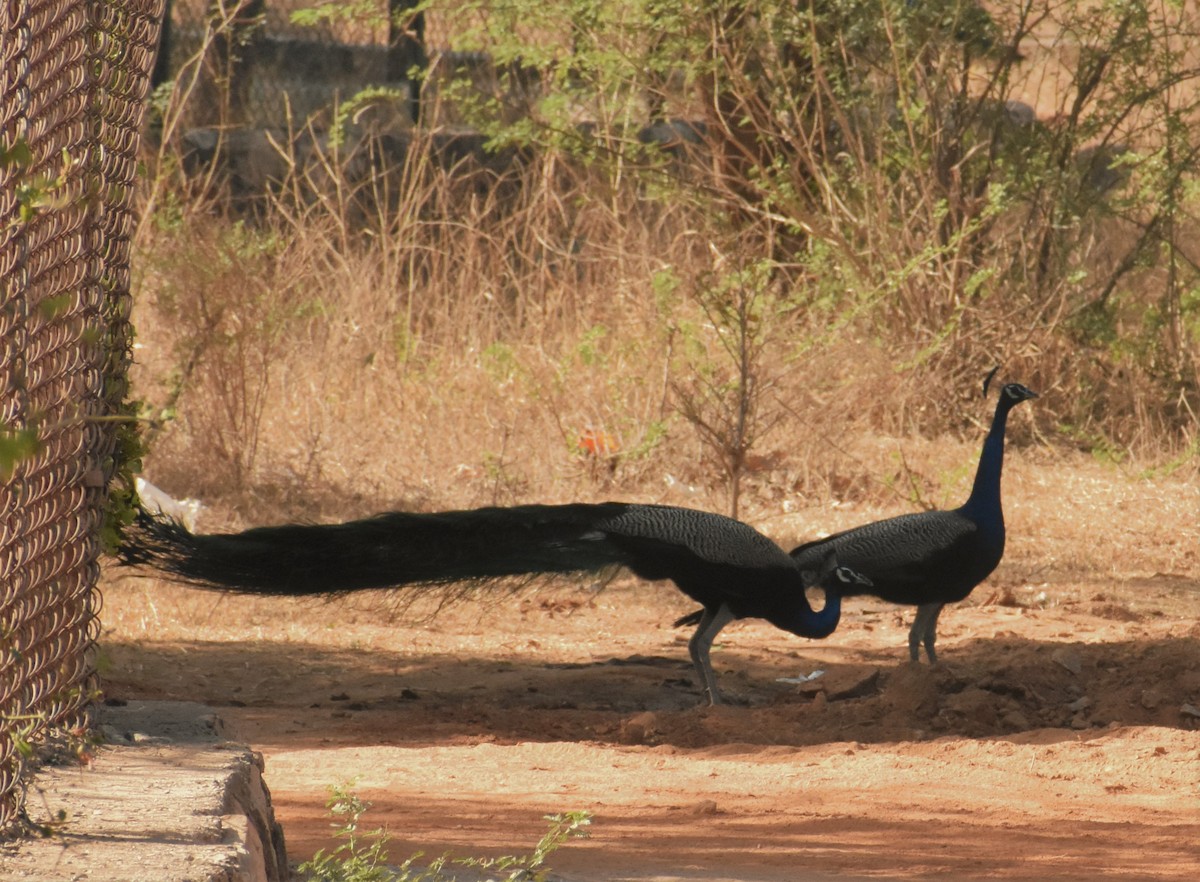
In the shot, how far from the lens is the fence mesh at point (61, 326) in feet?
8.73

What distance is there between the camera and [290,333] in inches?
433

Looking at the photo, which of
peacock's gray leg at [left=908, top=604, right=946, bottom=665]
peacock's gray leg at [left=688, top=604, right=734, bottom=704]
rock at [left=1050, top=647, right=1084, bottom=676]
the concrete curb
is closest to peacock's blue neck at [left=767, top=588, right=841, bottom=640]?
peacock's gray leg at [left=688, top=604, right=734, bottom=704]

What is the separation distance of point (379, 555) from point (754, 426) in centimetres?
356

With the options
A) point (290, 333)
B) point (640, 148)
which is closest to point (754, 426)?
point (640, 148)

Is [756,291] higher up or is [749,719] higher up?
[756,291]

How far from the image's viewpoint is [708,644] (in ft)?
20.9

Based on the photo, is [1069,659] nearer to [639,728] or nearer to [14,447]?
[639,728]

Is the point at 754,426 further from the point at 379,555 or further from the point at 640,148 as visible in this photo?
the point at 379,555

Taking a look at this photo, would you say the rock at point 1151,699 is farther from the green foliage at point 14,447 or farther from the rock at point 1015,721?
the green foliage at point 14,447

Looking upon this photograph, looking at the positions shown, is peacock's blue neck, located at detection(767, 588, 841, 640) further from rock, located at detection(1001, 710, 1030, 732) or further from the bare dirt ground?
rock, located at detection(1001, 710, 1030, 732)

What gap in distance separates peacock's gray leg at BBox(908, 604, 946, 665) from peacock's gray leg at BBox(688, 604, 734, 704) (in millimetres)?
802

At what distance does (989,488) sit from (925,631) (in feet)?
2.18

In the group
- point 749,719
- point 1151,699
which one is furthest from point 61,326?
point 1151,699

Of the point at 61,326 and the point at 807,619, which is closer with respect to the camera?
the point at 61,326
